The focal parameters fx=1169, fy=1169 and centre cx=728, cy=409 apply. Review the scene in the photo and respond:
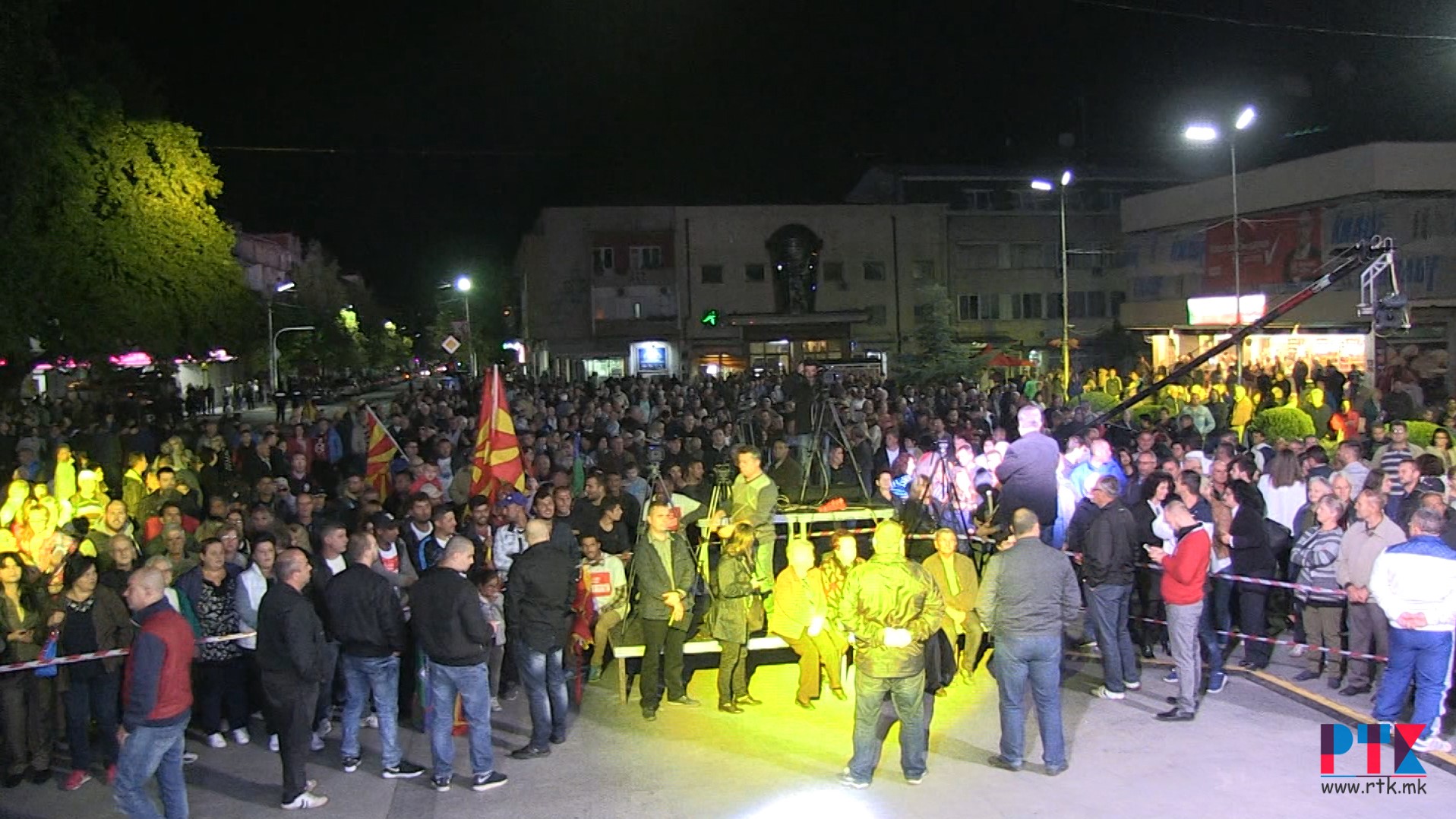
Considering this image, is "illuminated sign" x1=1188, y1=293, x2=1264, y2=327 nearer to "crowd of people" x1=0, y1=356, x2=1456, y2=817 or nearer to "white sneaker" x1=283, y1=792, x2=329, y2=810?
"crowd of people" x1=0, y1=356, x2=1456, y2=817

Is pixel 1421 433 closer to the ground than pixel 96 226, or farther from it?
closer to the ground

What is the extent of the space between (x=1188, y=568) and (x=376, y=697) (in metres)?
5.52

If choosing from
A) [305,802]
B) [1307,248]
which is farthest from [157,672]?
[1307,248]

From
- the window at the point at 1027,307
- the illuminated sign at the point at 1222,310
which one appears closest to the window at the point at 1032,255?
the window at the point at 1027,307

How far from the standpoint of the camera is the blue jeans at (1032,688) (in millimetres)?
7293

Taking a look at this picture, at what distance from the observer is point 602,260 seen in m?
50.7

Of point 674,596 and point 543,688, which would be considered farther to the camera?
point 674,596

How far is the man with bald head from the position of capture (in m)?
6.33

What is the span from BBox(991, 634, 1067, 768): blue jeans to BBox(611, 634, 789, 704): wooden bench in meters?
2.21

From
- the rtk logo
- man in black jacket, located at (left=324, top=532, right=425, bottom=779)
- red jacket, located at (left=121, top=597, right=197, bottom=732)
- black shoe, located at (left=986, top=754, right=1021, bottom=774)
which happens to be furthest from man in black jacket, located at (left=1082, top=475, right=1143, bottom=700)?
red jacket, located at (left=121, top=597, right=197, bottom=732)

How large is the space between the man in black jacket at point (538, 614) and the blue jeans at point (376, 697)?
816mm

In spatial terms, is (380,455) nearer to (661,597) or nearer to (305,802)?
(661,597)

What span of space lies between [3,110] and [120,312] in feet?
19.3

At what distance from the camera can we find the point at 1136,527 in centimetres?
906
